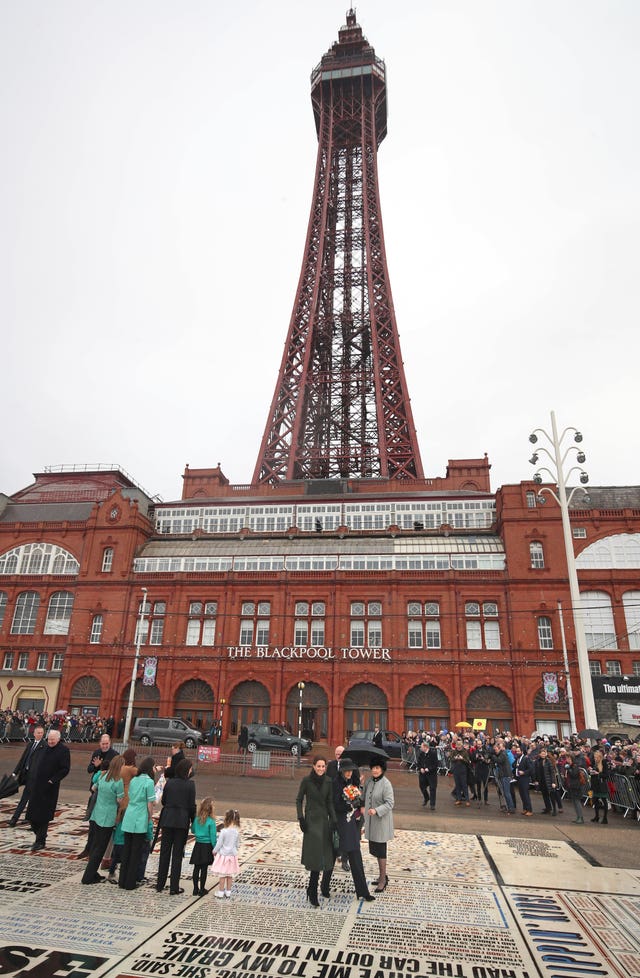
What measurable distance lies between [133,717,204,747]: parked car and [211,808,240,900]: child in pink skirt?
77.4ft

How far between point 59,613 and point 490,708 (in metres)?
28.3

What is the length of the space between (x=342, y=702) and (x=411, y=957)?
3058cm

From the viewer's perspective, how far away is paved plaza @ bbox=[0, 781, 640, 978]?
5992 millimetres

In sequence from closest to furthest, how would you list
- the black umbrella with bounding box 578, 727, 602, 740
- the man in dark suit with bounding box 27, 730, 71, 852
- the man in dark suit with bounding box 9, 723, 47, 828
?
the man in dark suit with bounding box 27, 730, 71, 852, the man in dark suit with bounding box 9, 723, 47, 828, the black umbrella with bounding box 578, 727, 602, 740

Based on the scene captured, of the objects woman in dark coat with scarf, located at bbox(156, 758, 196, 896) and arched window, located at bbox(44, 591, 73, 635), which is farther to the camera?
arched window, located at bbox(44, 591, 73, 635)

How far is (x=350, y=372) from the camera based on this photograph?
62344 mm

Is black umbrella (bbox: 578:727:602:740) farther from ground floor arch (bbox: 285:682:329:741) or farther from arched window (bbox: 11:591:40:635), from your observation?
arched window (bbox: 11:591:40:635)

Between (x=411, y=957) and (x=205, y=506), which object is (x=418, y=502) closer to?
(x=205, y=506)

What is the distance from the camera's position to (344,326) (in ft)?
219

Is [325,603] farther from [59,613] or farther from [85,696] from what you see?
[59,613]

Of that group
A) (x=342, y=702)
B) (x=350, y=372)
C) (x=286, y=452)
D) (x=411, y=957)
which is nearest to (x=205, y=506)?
(x=286, y=452)

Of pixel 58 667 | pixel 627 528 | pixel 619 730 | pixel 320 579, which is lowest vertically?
pixel 619 730

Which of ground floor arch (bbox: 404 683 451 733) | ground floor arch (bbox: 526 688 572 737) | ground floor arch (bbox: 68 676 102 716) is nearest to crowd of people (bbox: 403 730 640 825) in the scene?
ground floor arch (bbox: 526 688 572 737)

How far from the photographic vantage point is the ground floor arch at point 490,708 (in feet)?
113
